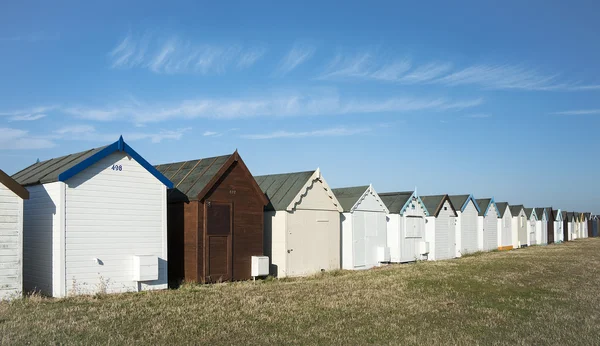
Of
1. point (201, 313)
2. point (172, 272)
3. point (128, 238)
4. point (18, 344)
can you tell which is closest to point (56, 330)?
point (18, 344)

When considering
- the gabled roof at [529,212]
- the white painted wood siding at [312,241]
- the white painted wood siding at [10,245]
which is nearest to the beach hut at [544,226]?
the gabled roof at [529,212]

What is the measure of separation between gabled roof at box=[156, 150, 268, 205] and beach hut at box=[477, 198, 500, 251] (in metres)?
28.7

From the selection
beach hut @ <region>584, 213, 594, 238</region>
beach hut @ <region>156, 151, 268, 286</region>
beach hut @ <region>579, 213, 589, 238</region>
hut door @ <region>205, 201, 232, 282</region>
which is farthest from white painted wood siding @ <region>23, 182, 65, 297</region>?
beach hut @ <region>584, 213, 594, 238</region>

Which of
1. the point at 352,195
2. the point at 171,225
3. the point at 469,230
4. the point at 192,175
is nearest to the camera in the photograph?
the point at 171,225

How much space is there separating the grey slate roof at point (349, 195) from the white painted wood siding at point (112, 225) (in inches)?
498

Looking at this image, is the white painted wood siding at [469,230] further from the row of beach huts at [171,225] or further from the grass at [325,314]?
the grass at [325,314]

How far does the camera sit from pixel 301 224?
26891mm

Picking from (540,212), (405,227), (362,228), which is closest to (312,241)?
(362,228)

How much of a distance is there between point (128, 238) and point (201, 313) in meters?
5.98

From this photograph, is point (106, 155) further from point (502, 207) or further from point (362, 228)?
point (502, 207)

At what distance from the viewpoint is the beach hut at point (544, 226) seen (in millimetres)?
68250

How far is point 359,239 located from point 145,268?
1465 cm

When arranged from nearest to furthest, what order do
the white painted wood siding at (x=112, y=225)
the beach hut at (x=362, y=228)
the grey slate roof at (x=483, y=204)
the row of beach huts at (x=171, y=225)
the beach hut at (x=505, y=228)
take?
the row of beach huts at (x=171, y=225) < the white painted wood siding at (x=112, y=225) < the beach hut at (x=362, y=228) < the grey slate roof at (x=483, y=204) < the beach hut at (x=505, y=228)

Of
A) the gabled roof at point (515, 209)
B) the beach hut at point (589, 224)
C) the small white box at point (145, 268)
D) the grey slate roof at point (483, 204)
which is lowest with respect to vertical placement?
the beach hut at point (589, 224)
